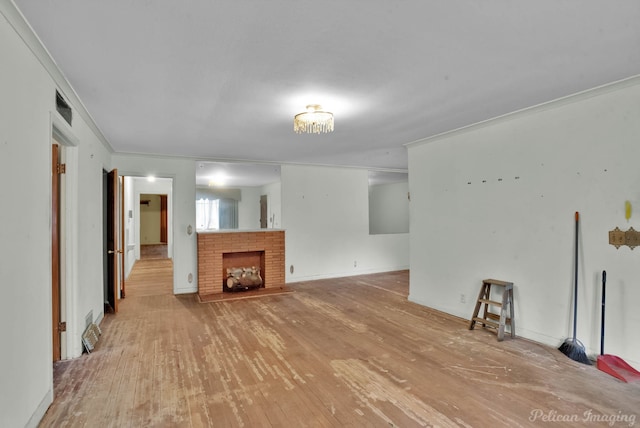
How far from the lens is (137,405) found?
237cm

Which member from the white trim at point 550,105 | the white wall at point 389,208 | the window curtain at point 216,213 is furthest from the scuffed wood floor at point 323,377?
the window curtain at point 216,213

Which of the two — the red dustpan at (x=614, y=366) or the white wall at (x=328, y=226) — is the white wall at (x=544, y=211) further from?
the white wall at (x=328, y=226)

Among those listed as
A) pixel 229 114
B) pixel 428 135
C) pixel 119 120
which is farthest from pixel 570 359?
pixel 119 120

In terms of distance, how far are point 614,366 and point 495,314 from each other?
1.13 m

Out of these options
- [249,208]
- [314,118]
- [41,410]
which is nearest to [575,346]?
[314,118]

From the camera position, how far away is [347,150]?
5535 mm

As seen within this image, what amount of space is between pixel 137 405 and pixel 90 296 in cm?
185

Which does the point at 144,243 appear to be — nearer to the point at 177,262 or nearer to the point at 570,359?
the point at 177,262

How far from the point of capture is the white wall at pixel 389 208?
372 inches

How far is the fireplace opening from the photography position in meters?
5.96

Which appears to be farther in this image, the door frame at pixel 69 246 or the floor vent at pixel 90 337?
the floor vent at pixel 90 337

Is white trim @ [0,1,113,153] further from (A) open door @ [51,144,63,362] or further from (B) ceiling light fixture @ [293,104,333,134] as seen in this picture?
(B) ceiling light fixture @ [293,104,333,134]

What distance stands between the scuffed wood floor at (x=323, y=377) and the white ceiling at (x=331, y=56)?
2.37 metres

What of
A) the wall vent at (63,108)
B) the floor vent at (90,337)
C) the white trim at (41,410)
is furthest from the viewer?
Answer: the floor vent at (90,337)
